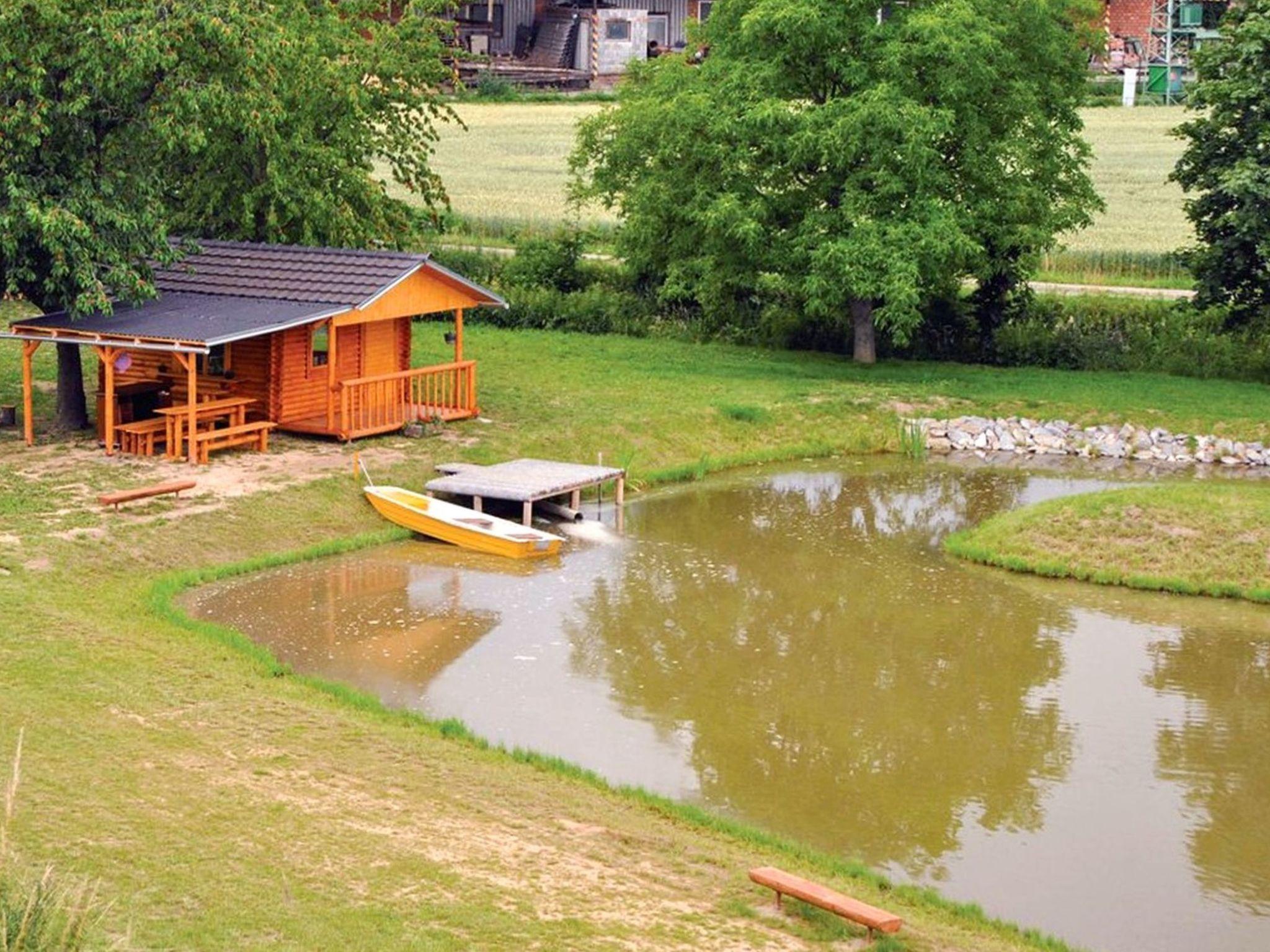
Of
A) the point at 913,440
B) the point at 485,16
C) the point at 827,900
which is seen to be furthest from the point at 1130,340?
the point at 485,16

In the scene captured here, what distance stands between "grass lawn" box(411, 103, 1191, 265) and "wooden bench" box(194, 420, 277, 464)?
2310cm

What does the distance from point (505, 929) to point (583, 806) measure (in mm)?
3152

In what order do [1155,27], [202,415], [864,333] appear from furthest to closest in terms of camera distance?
1. [1155,27]
2. [864,333]
3. [202,415]

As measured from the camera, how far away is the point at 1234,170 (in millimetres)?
36688

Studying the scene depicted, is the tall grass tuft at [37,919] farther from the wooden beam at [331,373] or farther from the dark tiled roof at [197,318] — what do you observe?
the wooden beam at [331,373]

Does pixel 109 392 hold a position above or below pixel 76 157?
below

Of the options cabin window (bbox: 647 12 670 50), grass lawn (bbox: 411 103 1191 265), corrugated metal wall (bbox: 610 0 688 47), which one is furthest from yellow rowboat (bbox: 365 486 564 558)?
cabin window (bbox: 647 12 670 50)

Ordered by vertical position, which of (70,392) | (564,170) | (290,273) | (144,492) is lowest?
(144,492)

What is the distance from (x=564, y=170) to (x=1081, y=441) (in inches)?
1334

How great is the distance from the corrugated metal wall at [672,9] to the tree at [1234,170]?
156 feet

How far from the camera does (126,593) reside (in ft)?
76.8

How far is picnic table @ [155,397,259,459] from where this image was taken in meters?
29.2

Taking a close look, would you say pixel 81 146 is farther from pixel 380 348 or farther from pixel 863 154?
Answer: pixel 863 154

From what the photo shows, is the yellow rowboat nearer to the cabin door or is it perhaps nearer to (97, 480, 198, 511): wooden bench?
(97, 480, 198, 511): wooden bench
